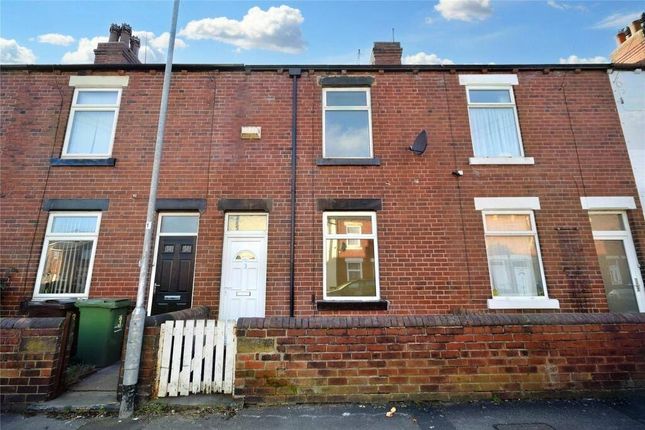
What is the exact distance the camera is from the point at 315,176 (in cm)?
789

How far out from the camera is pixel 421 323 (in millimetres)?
A: 4301

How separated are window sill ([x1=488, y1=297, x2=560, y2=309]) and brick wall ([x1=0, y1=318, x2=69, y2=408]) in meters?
7.64

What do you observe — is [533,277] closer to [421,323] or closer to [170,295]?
[421,323]

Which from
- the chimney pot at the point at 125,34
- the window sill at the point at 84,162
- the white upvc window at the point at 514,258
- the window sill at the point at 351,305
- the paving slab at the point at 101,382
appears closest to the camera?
the paving slab at the point at 101,382

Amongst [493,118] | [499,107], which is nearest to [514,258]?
[493,118]

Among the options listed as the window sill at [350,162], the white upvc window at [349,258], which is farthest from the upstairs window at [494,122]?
the white upvc window at [349,258]

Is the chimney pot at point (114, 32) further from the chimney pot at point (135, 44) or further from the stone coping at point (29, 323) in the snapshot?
the stone coping at point (29, 323)

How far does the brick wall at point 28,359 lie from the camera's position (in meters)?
4.07

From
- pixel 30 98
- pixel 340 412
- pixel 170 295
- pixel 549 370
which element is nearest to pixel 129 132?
pixel 30 98

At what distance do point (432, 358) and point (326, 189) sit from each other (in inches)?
179

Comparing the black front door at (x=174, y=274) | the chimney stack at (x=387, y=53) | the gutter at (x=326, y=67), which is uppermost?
the chimney stack at (x=387, y=53)

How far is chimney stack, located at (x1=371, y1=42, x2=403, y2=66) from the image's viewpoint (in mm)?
9133

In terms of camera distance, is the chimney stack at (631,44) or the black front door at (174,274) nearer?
the black front door at (174,274)

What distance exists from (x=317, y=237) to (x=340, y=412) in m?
4.06
